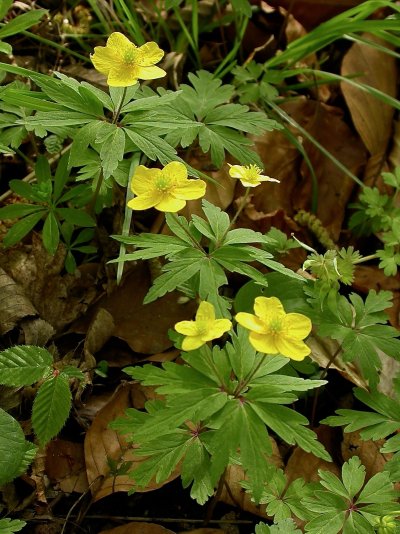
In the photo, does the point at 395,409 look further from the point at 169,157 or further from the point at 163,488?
the point at 169,157

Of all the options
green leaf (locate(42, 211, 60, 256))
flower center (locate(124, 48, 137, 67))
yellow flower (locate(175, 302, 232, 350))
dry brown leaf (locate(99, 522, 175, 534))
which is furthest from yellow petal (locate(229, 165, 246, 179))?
dry brown leaf (locate(99, 522, 175, 534))

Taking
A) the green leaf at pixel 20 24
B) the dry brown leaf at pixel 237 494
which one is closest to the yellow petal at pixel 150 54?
the green leaf at pixel 20 24

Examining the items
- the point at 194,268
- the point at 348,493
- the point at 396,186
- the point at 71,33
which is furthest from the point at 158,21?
the point at 348,493

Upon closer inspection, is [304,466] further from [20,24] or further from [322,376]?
[20,24]

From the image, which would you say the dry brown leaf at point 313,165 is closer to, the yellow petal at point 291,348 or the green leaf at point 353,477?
the green leaf at point 353,477

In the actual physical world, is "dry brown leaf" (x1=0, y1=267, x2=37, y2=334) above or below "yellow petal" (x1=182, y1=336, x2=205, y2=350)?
below

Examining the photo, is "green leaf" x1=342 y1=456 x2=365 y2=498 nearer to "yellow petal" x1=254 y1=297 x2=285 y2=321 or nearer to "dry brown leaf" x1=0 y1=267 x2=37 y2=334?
"yellow petal" x1=254 y1=297 x2=285 y2=321

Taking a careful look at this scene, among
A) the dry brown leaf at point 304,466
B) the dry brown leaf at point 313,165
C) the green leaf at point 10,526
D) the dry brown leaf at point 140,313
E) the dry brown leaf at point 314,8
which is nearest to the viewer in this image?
the green leaf at point 10,526
